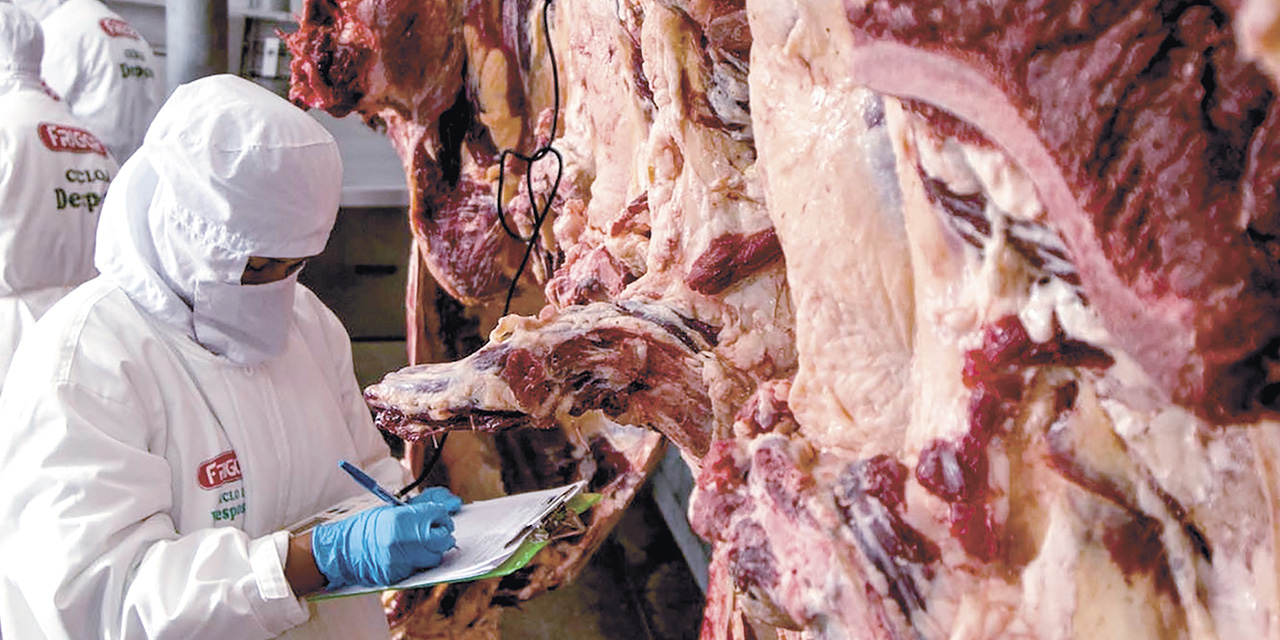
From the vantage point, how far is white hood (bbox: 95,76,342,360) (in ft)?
5.06

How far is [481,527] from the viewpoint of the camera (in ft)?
5.24

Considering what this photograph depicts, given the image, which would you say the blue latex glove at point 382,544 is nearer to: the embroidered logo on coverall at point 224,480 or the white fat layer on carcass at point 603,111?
the embroidered logo on coverall at point 224,480

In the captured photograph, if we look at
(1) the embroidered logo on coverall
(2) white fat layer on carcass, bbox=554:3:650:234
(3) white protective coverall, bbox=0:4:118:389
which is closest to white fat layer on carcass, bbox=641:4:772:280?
(2) white fat layer on carcass, bbox=554:3:650:234

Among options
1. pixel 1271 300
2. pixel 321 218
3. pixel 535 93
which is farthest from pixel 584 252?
pixel 1271 300

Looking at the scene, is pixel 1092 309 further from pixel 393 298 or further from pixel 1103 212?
pixel 393 298

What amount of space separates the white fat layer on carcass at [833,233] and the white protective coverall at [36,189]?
247 centimetres

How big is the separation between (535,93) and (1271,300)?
192 centimetres

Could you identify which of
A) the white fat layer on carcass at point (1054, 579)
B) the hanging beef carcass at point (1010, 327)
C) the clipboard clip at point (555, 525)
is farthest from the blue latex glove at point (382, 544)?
the white fat layer on carcass at point (1054, 579)

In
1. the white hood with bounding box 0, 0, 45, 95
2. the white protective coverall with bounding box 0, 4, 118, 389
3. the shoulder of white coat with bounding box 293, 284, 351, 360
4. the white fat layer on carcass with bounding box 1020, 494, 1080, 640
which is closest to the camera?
the white fat layer on carcass with bounding box 1020, 494, 1080, 640

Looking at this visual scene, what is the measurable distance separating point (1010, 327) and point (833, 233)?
0.24 m

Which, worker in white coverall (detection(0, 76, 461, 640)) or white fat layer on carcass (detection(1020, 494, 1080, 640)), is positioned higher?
white fat layer on carcass (detection(1020, 494, 1080, 640))

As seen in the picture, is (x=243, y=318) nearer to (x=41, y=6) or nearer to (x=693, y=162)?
(x=693, y=162)

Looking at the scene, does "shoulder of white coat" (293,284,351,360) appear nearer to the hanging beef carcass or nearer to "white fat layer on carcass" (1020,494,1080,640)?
the hanging beef carcass

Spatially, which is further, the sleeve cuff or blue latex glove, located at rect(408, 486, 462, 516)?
blue latex glove, located at rect(408, 486, 462, 516)
